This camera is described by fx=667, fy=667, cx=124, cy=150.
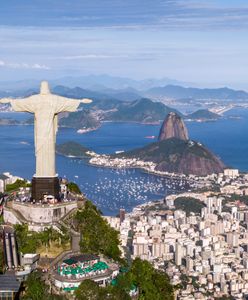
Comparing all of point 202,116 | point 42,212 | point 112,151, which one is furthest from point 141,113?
point 42,212

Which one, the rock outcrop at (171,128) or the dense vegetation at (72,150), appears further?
the rock outcrop at (171,128)

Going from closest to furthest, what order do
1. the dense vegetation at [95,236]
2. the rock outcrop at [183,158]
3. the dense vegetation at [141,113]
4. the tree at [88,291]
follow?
the tree at [88,291]
the dense vegetation at [95,236]
the rock outcrop at [183,158]
the dense vegetation at [141,113]

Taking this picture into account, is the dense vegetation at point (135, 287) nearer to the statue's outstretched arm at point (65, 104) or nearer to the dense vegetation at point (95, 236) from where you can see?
the dense vegetation at point (95, 236)

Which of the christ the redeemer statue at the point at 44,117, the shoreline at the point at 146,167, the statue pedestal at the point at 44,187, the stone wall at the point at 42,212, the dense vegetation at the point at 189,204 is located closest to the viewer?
the stone wall at the point at 42,212

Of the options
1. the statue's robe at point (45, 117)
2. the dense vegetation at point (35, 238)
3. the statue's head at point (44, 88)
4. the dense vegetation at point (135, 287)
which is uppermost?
the statue's head at point (44, 88)

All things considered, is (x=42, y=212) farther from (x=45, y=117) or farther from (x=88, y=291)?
(x=88, y=291)

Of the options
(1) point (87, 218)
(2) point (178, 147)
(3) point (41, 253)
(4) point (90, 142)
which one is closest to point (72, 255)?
(3) point (41, 253)

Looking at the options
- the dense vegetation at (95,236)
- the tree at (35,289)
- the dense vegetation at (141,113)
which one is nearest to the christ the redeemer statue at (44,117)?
the dense vegetation at (95,236)

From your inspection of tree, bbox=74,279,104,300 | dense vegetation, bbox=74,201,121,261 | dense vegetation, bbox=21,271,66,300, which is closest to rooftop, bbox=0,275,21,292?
dense vegetation, bbox=21,271,66,300

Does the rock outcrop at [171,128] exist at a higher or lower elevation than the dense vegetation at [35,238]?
lower
